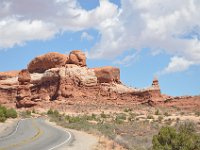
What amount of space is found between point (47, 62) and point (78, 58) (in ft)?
33.8

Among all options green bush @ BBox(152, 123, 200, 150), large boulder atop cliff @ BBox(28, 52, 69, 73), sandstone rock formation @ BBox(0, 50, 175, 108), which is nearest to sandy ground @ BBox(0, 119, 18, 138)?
green bush @ BBox(152, 123, 200, 150)

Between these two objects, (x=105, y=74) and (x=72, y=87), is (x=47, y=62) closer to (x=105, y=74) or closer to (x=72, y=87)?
(x=72, y=87)

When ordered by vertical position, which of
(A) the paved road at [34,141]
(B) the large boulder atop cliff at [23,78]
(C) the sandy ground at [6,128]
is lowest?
(A) the paved road at [34,141]

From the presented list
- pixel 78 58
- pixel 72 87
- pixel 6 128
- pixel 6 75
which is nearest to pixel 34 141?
pixel 6 128

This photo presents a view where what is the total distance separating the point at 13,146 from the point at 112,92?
73.1 m

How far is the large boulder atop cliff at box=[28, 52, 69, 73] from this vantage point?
100969mm

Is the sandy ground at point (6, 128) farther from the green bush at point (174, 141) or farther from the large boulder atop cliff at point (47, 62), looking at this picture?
the large boulder atop cliff at point (47, 62)

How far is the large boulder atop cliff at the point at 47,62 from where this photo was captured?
101 metres

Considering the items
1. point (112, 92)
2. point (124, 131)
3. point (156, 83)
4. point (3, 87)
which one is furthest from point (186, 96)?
point (124, 131)

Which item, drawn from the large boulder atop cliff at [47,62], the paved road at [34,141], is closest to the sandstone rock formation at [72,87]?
the large boulder atop cliff at [47,62]

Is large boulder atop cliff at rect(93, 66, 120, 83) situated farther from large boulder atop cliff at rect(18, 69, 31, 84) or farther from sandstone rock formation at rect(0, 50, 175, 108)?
large boulder atop cliff at rect(18, 69, 31, 84)

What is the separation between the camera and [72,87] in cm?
9100

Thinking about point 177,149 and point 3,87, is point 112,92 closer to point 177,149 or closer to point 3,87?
point 3,87

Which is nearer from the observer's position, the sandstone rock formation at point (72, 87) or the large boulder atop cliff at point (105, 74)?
the sandstone rock formation at point (72, 87)
